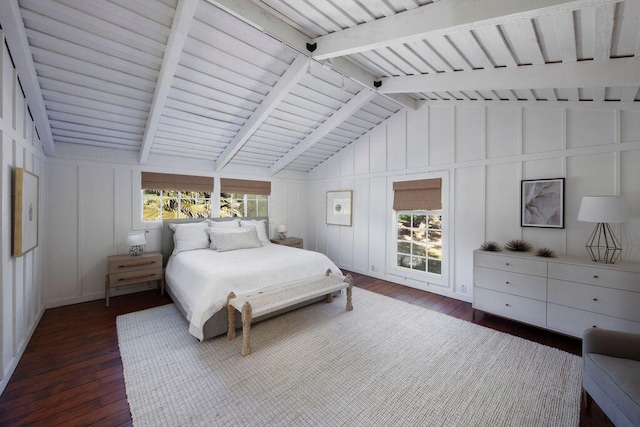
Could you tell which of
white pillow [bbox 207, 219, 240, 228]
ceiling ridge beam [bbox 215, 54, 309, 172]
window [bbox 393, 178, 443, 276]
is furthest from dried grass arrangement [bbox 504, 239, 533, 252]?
white pillow [bbox 207, 219, 240, 228]

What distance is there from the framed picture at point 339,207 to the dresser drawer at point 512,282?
276 centimetres

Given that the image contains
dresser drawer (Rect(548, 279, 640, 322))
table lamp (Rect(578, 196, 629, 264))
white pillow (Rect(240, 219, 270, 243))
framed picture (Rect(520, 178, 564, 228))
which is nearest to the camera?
dresser drawer (Rect(548, 279, 640, 322))

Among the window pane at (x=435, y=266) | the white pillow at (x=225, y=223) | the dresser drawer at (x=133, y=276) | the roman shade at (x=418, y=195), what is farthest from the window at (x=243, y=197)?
the window pane at (x=435, y=266)

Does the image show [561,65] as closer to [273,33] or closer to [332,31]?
[332,31]

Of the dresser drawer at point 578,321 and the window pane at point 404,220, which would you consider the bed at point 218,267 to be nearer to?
the window pane at point 404,220

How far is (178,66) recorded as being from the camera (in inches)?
110

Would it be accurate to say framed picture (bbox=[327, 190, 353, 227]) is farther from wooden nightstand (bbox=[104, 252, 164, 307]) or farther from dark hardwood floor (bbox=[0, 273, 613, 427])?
wooden nightstand (bbox=[104, 252, 164, 307])

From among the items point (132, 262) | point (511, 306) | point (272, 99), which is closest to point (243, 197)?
point (132, 262)

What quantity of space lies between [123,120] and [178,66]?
51.0 inches

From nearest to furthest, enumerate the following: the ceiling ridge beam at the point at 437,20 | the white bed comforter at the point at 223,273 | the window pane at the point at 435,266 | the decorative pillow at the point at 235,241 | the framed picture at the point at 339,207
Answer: the ceiling ridge beam at the point at 437,20 → the white bed comforter at the point at 223,273 → the decorative pillow at the point at 235,241 → the window pane at the point at 435,266 → the framed picture at the point at 339,207

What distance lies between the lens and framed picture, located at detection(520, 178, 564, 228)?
3.07 m

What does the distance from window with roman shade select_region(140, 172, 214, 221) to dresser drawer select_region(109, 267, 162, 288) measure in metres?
1.01

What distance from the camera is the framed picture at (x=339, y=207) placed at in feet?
18.3

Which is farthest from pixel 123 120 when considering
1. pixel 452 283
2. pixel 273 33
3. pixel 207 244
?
pixel 452 283
